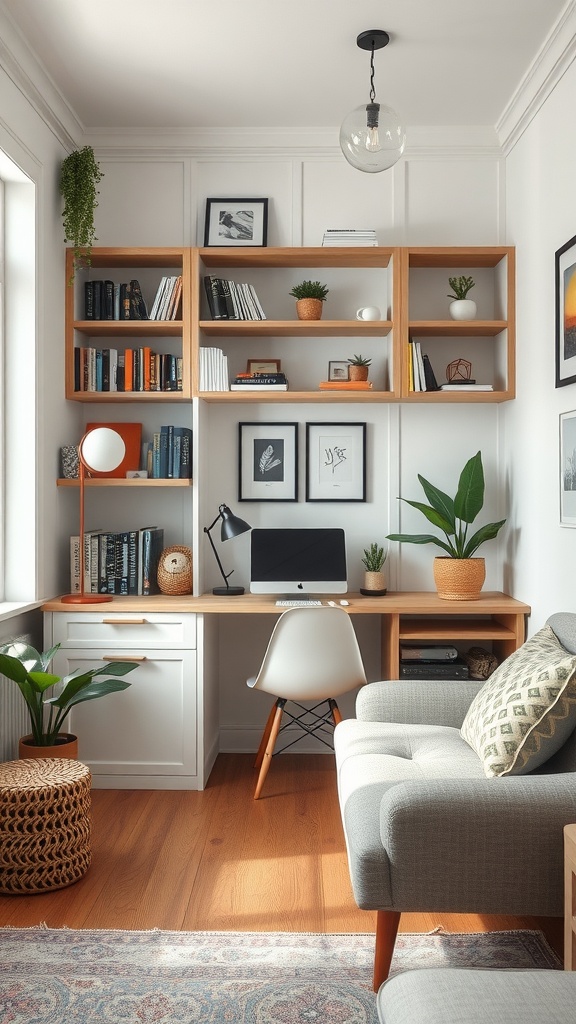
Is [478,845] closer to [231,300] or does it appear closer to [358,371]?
[358,371]

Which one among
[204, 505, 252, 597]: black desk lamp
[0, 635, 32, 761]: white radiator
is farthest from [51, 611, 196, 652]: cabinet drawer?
[204, 505, 252, 597]: black desk lamp

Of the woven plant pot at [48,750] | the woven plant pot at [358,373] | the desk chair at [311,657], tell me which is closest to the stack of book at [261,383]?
the woven plant pot at [358,373]

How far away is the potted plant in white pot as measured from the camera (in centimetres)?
362

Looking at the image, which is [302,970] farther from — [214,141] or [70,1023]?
[214,141]

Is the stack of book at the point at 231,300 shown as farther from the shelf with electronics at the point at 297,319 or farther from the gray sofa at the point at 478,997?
the gray sofa at the point at 478,997

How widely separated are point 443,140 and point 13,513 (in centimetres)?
260

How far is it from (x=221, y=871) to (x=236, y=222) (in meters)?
2.80

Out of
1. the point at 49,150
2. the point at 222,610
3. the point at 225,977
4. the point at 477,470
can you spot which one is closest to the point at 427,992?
the point at 225,977

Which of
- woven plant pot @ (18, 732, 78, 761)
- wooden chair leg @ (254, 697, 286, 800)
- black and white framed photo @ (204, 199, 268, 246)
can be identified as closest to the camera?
woven plant pot @ (18, 732, 78, 761)

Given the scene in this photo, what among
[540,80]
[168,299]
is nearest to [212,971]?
[168,299]

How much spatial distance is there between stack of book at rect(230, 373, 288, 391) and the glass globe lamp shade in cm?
113

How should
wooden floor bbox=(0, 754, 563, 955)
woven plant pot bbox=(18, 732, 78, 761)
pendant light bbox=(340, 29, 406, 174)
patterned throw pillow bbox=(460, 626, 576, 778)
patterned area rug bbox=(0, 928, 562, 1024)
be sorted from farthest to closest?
woven plant pot bbox=(18, 732, 78, 761), pendant light bbox=(340, 29, 406, 174), wooden floor bbox=(0, 754, 563, 955), patterned throw pillow bbox=(460, 626, 576, 778), patterned area rug bbox=(0, 928, 562, 1024)

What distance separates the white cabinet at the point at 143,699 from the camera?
11.5 ft

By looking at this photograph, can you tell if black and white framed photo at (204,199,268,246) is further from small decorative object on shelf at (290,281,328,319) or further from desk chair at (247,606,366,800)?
desk chair at (247,606,366,800)
